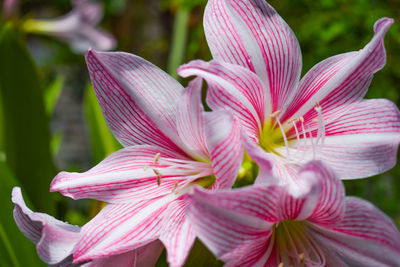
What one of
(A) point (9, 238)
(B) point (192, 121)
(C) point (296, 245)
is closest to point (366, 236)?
(C) point (296, 245)

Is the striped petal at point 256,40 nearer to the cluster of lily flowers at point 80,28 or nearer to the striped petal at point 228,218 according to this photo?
the striped petal at point 228,218

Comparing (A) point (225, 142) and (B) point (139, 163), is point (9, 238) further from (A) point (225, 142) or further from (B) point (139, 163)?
(A) point (225, 142)

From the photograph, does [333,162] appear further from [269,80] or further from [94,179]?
[94,179]

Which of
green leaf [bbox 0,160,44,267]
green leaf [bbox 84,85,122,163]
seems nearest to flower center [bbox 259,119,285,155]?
green leaf [bbox 0,160,44,267]

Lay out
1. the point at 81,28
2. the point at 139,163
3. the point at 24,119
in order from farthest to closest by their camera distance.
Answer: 1. the point at 81,28
2. the point at 24,119
3. the point at 139,163

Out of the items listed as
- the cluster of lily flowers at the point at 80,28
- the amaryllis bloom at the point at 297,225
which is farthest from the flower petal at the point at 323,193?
the cluster of lily flowers at the point at 80,28

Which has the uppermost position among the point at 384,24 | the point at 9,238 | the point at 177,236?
the point at 384,24
